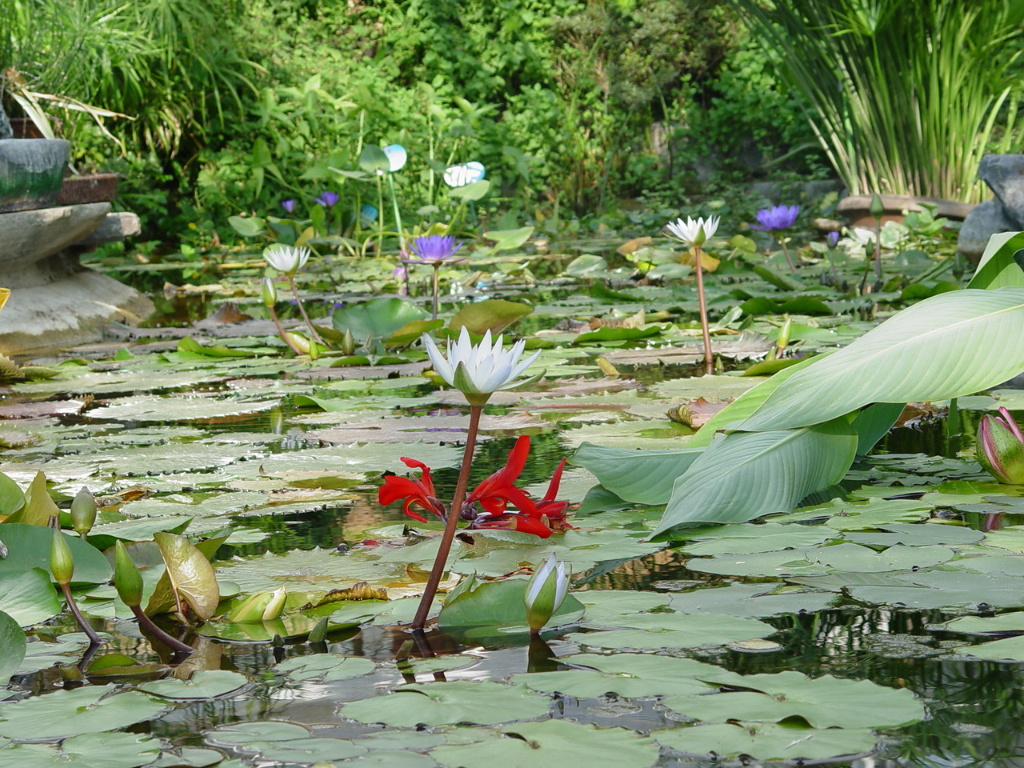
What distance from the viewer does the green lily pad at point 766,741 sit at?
21.8 inches

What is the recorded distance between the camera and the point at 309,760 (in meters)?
0.57

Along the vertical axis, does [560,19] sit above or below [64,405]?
above

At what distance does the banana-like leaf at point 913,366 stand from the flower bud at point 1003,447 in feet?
0.17

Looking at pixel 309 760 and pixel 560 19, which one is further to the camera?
pixel 560 19

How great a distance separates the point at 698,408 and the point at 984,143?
4.17m

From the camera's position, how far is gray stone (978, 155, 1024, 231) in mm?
2803

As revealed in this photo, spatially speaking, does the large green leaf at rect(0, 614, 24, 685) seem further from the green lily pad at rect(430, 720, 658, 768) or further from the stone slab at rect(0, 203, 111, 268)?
the stone slab at rect(0, 203, 111, 268)

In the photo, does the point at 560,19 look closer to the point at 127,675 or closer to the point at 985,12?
the point at 985,12

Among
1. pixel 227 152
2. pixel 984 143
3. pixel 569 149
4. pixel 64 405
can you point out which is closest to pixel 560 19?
pixel 569 149

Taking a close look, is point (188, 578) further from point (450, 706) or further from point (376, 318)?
point (376, 318)

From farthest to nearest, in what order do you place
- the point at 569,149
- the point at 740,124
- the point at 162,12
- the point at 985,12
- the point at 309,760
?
1. the point at 740,124
2. the point at 569,149
3. the point at 162,12
4. the point at 985,12
5. the point at 309,760

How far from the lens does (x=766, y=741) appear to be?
1.86 ft

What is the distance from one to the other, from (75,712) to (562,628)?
1.07 feet

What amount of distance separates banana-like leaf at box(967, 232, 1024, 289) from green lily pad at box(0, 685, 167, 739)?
3.33 feet
